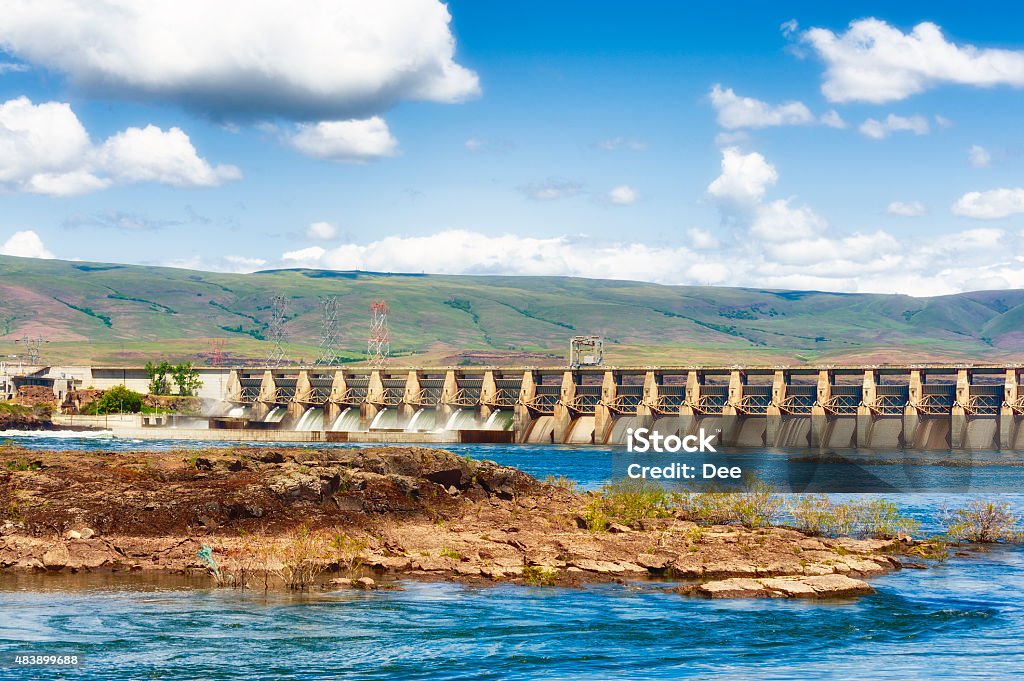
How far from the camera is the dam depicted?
152 metres

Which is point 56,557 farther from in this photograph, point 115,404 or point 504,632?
point 115,404

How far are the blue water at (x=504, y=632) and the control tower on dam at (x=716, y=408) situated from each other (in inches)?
4235

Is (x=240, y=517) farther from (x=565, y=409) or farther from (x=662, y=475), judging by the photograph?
(x=565, y=409)

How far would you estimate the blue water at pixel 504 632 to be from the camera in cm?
3584

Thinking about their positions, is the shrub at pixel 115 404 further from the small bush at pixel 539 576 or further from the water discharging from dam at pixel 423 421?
the small bush at pixel 539 576

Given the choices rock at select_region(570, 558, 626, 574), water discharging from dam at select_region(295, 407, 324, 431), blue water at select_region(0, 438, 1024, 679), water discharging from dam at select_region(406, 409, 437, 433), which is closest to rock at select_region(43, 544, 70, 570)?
blue water at select_region(0, 438, 1024, 679)

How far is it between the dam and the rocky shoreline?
92890 millimetres

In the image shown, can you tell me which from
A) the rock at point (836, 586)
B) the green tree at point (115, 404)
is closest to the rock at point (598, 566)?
the rock at point (836, 586)

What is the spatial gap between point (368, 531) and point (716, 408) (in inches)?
4740

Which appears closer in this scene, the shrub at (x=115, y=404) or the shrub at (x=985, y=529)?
the shrub at (x=985, y=529)

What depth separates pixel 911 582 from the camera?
49.5 m

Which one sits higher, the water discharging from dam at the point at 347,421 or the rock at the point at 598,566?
the rock at the point at 598,566

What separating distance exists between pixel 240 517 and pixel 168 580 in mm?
7543

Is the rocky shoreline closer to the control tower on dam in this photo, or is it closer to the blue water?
the blue water
